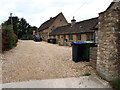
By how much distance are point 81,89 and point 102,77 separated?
1.39 metres

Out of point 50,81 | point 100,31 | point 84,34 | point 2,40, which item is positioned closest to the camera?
point 50,81

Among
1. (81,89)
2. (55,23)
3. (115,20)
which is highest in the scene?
(55,23)

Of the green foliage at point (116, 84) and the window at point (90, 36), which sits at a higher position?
the window at point (90, 36)

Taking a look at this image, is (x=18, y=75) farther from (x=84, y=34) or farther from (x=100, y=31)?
(x=84, y=34)

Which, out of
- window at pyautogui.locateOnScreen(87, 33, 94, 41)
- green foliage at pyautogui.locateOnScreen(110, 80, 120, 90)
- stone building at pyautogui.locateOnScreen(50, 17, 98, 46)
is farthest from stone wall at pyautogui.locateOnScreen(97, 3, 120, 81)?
window at pyautogui.locateOnScreen(87, 33, 94, 41)

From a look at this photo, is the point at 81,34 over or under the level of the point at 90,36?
over

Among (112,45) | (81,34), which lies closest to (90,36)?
(81,34)

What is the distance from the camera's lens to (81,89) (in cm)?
329

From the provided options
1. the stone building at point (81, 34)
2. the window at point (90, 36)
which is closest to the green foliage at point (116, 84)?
the stone building at point (81, 34)

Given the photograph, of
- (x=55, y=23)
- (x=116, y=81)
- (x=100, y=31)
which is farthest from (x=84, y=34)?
(x=55, y=23)

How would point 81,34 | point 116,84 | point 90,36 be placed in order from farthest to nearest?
1. point 81,34
2. point 90,36
3. point 116,84

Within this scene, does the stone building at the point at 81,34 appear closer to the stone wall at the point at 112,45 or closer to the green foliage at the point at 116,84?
the stone wall at the point at 112,45

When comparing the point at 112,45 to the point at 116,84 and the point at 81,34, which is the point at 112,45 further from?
the point at 81,34

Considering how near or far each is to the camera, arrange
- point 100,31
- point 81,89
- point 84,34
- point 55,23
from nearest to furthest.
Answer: point 81,89 < point 100,31 < point 84,34 < point 55,23
